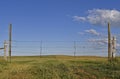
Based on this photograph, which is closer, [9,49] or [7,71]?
[7,71]

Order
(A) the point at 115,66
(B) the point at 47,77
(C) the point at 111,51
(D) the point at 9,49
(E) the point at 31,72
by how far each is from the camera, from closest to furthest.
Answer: (B) the point at 47,77 < (E) the point at 31,72 < (A) the point at 115,66 < (C) the point at 111,51 < (D) the point at 9,49

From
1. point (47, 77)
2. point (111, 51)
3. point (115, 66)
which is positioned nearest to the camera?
point (47, 77)

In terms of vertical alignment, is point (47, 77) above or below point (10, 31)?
below

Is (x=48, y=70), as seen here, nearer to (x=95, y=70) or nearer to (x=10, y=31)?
(x=95, y=70)

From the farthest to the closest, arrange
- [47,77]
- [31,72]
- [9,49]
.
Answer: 1. [9,49]
2. [31,72]
3. [47,77]

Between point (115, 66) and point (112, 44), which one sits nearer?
point (115, 66)

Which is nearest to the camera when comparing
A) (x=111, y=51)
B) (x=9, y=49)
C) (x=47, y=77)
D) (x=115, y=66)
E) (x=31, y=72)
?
(x=47, y=77)

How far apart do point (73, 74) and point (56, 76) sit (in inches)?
44.8

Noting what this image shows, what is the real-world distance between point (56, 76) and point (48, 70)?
61.4 inches

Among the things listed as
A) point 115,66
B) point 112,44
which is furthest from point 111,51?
point 115,66

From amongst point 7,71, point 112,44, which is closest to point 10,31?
point 112,44

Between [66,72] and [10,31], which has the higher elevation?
[10,31]

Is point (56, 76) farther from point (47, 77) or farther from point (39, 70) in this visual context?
point (39, 70)

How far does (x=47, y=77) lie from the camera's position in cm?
1761
